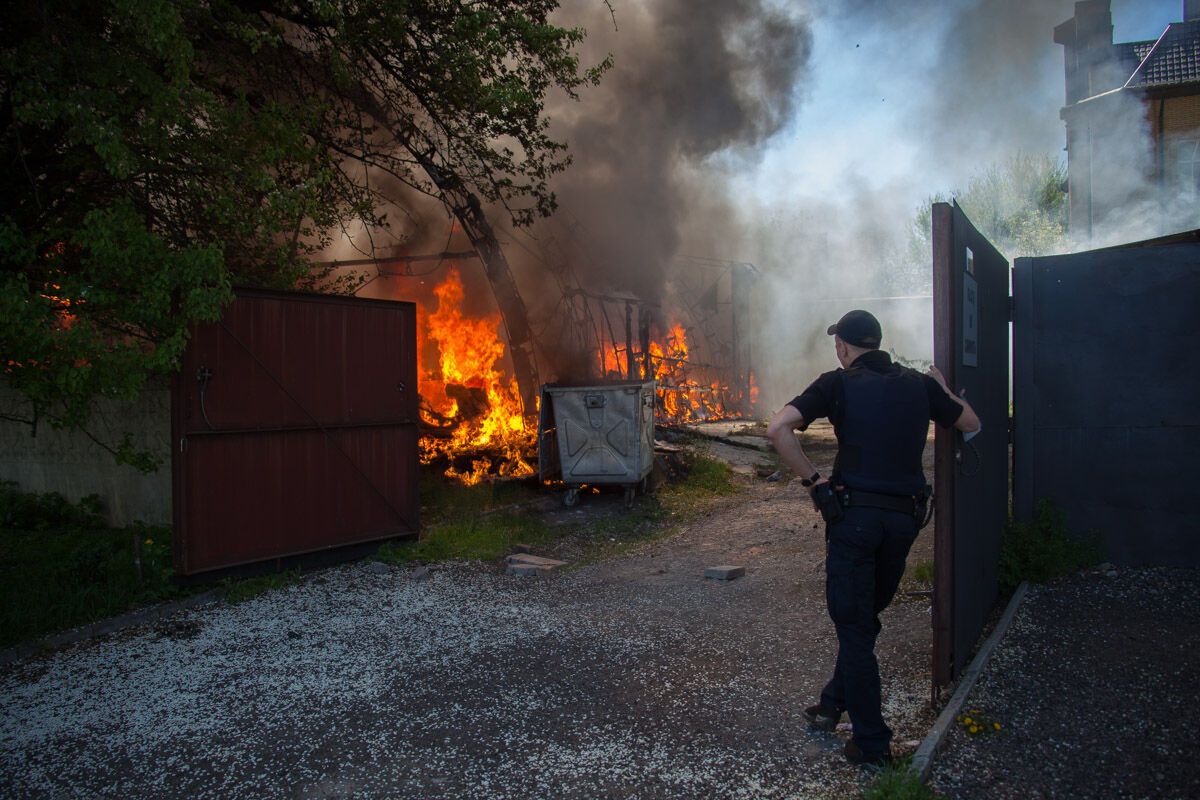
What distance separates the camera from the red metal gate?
6.27 meters

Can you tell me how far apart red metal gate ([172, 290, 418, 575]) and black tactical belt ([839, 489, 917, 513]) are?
5.22 m

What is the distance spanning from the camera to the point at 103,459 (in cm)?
875

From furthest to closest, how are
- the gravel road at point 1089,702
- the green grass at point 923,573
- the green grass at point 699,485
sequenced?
the green grass at point 699,485, the green grass at point 923,573, the gravel road at point 1089,702

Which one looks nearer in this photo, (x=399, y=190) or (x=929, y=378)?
(x=929, y=378)

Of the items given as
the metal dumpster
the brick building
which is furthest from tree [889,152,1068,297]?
the metal dumpster

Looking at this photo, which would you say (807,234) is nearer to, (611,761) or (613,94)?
(613,94)

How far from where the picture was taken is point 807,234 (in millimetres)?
34844

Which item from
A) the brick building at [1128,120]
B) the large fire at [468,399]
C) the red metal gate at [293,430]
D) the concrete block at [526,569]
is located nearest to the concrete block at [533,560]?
the concrete block at [526,569]

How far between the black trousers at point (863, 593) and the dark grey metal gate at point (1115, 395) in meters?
3.07

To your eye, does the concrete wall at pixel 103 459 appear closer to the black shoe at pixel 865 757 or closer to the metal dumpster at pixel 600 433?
the metal dumpster at pixel 600 433

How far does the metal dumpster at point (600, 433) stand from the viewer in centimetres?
972

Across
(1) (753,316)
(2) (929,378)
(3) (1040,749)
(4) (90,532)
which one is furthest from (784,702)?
(1) (753,316)

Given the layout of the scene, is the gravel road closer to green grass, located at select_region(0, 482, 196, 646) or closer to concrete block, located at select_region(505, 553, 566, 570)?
concrete block, located at select_region(505, 553, 566, 570)

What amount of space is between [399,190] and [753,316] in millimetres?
14268
